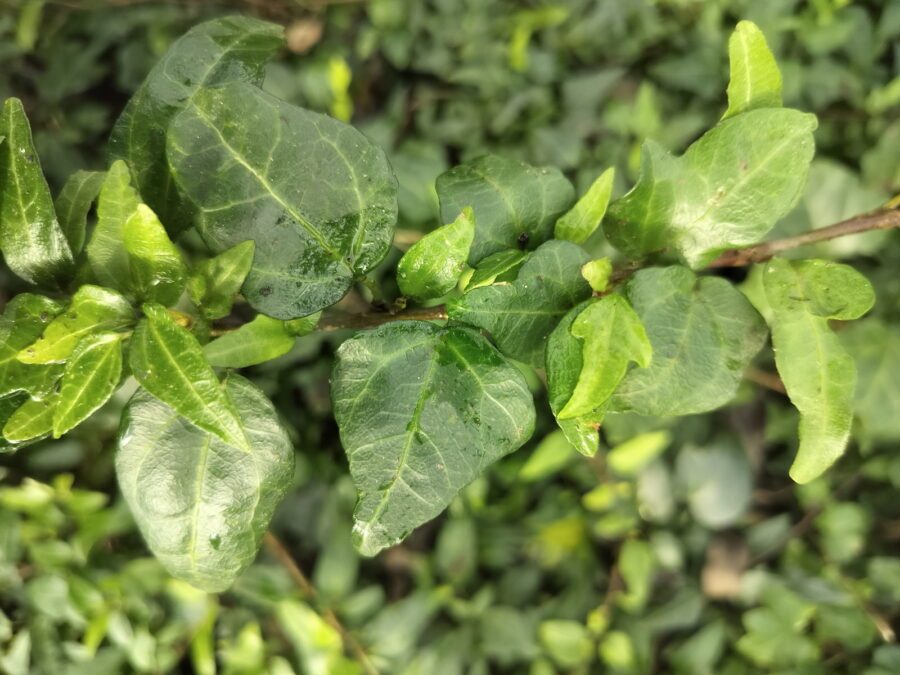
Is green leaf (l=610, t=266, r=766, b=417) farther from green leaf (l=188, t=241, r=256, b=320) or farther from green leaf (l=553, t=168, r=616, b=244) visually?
green leaf (l=188, t=241, r=256, b=320)

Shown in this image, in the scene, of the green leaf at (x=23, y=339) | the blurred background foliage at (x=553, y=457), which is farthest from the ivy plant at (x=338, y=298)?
the blurred background foliage at (x=553, y=457)

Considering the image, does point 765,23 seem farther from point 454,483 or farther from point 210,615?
point 210,615

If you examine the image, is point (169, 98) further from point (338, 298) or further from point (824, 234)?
point (824, 234)

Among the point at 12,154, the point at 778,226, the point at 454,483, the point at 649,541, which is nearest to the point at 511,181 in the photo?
the point at 454,483

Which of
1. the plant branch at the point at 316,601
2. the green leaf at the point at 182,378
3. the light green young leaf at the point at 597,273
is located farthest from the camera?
the plant branch at the point at 316,601

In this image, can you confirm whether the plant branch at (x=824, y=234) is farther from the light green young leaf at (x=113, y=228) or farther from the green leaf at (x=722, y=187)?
the light green young leaf at (x=113, y=228)

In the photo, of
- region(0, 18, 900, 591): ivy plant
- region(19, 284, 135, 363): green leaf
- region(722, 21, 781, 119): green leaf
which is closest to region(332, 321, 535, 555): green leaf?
region(0, 18, 900, 591): ivy plant

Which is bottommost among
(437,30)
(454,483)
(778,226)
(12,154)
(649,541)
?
(649,541)
